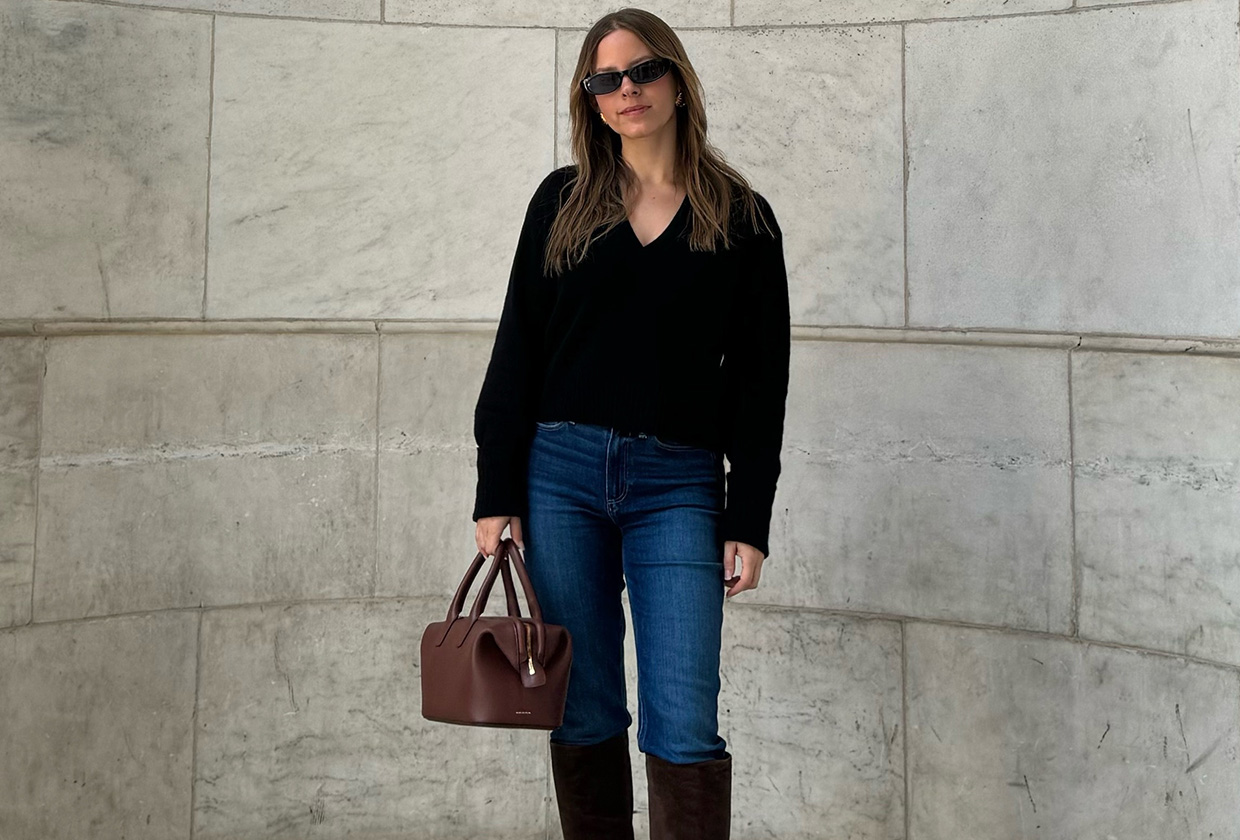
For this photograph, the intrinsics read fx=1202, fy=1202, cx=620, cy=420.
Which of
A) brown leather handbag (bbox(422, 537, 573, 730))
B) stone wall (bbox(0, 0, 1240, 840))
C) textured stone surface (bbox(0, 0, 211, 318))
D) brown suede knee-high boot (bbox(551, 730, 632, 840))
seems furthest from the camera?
textured stone surface (bbox(0, 0, 211, 318))

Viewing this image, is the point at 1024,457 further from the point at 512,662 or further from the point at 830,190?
the point at 512,662

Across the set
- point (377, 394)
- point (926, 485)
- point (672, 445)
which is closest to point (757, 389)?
point (672, 445)

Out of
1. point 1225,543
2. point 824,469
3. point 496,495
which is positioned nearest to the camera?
point 496,495

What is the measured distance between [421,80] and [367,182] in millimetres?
331

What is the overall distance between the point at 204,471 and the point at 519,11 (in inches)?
61.1

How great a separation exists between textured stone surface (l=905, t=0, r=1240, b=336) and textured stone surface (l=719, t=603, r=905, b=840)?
880 mm

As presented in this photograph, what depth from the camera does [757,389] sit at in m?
2.23

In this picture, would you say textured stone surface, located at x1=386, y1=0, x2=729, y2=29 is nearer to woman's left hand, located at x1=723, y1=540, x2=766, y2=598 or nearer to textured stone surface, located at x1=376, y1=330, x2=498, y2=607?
textured stone surface, located at x1=376, y1=330, x2=498, y2=607

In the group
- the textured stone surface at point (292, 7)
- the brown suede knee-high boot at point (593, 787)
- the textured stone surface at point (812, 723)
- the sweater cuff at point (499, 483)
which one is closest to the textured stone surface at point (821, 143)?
the textured stone surface at point (292, 7)

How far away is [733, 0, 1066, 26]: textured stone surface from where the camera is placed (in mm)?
3121

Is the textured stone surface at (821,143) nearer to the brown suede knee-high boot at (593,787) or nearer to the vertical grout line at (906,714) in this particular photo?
the vertical grout line at (906,714)

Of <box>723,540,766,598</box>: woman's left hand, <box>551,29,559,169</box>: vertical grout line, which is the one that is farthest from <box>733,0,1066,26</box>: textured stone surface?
<box>723,540,766,598</box>: woman's left hand

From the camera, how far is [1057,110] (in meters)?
3.01

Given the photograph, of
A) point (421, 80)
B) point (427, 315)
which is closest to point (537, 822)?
point (427, 315)
